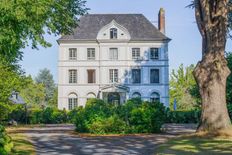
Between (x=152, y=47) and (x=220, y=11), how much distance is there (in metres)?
36.2

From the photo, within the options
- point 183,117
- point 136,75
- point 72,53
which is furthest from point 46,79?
point 183,117

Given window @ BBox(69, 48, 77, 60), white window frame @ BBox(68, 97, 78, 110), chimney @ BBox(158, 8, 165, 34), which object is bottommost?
white window frame @ BBox(68, 97, 78, 110)

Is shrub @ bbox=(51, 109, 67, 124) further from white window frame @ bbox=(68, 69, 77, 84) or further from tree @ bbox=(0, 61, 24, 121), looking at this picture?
tree @ bbox=(0, 61, 24, 121)

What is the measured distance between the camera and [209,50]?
61.1 feet

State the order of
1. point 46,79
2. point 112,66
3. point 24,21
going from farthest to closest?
point 46,79 → point 112,66 → point 24,21

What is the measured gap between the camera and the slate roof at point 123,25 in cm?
5444

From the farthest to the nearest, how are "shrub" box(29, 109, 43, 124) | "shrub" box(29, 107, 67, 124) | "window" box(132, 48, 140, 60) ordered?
"window" box(132, 48, 140, 60)
"shrub" box(29, 107, 67, 124)
"shrub" box(29, 109, 43, 124)

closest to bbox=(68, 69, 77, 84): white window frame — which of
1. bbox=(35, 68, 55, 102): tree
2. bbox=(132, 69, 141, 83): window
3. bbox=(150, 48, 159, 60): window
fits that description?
bbox=(132, 69, 141, 83): window

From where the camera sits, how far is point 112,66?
5412 cm

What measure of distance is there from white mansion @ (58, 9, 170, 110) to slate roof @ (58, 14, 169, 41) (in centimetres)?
13

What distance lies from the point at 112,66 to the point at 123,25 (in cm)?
626

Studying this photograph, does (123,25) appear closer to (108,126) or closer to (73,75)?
(73,75)

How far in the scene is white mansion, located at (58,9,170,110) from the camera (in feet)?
176

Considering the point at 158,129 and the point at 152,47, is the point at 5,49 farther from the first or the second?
the point at 152,47
